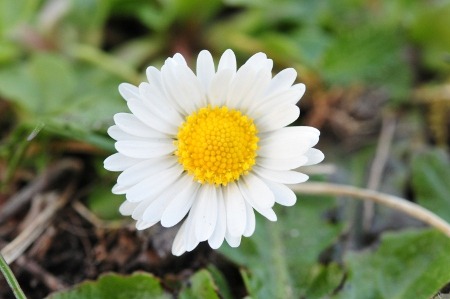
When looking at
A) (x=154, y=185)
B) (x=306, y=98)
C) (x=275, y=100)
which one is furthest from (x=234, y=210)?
(x=306, y=98)

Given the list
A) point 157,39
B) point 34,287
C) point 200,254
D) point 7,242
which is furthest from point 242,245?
point 157,39

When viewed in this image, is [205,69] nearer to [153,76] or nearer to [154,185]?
[153,76]

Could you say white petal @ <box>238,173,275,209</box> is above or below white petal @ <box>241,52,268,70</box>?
below

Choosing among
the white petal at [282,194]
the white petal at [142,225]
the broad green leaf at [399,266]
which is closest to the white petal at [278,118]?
the white petal at [282,194]

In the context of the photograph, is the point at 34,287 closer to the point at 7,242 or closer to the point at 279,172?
the point at 7,242

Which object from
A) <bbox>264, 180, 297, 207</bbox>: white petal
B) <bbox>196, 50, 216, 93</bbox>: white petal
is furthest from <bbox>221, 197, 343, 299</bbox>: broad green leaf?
<bbox>196, 50, 216, 93</bbox>: white petal

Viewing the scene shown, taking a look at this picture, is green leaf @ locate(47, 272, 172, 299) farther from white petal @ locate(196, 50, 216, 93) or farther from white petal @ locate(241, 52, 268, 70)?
white petal @ locate(241, 52, 268, 70)
